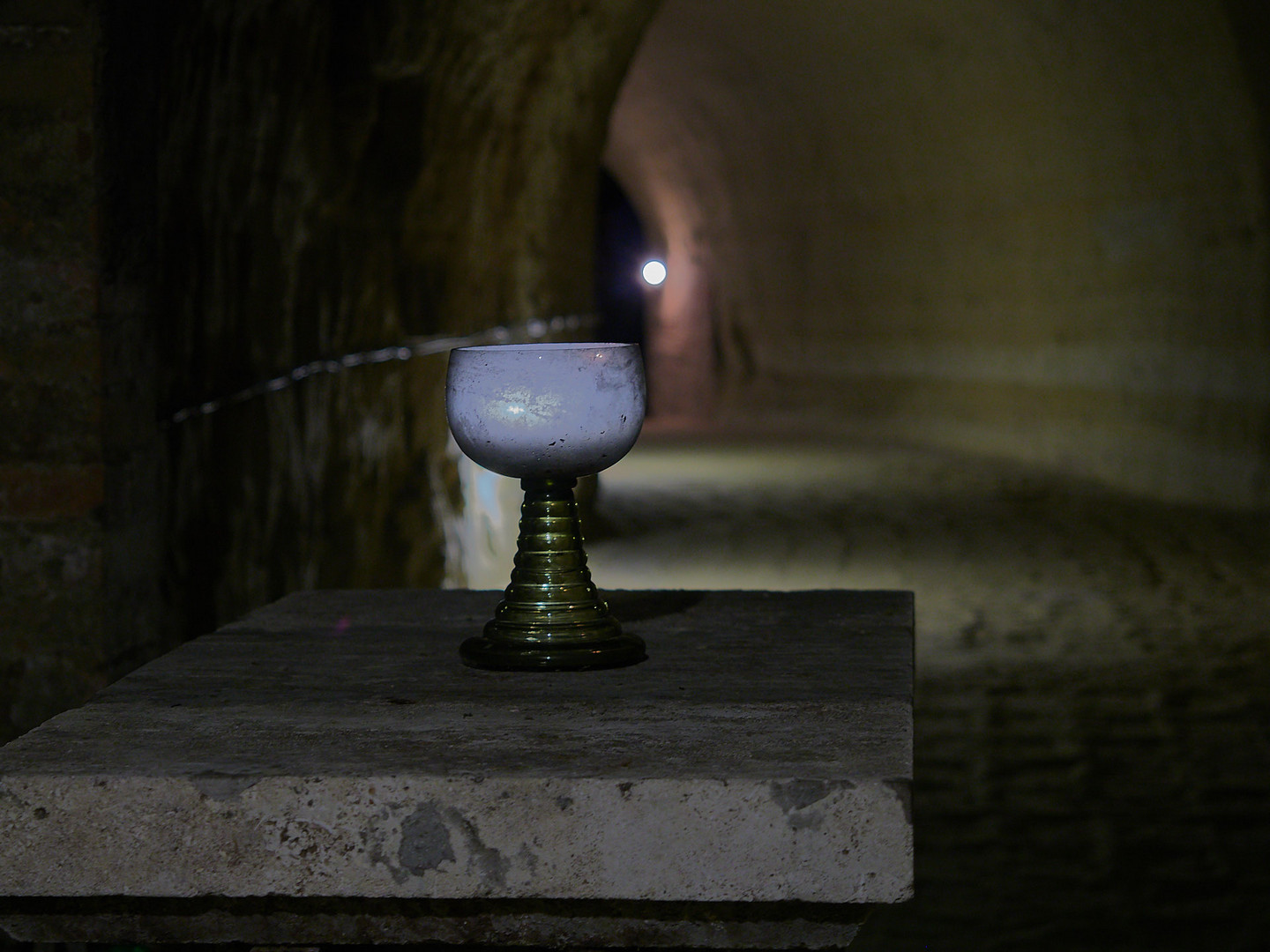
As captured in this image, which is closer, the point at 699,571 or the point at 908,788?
the point at 908,788

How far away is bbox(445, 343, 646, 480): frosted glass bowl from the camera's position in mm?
1762

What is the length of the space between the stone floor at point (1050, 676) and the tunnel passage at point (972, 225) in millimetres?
767

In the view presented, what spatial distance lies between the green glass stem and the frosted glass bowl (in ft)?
0.19

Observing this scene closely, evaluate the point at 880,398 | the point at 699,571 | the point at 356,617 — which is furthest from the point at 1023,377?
the point at 356,617

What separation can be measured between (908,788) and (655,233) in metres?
14.0

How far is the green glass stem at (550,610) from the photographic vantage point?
1.81 m

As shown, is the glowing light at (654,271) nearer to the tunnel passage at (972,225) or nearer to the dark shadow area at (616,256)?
the tunnel passage at (972,225)

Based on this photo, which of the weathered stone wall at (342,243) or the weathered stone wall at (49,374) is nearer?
the weathered stone wall at (49,374)

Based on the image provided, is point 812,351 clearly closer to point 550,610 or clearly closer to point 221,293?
point 221,293

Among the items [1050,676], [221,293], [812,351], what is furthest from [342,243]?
[812,351]

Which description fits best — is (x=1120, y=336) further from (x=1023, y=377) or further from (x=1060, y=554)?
(x=1060, y=554)

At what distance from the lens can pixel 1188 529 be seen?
6895mm

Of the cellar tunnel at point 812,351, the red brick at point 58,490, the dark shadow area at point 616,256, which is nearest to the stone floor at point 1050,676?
the cellar tunnel at point 812,351

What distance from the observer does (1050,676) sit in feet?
14.0
